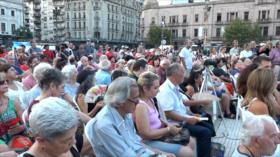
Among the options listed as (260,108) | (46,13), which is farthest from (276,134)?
(46,13)

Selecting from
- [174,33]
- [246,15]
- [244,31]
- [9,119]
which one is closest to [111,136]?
[9,119]

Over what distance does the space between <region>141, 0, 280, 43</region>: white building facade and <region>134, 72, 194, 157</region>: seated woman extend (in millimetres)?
42915

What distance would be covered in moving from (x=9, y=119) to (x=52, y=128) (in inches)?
60.6

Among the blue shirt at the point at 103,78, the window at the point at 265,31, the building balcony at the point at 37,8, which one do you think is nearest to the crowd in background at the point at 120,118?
the blue shirt at the point at 103,78

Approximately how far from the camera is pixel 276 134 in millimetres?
2074

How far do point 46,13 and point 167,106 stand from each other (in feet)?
289

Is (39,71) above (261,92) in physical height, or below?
above

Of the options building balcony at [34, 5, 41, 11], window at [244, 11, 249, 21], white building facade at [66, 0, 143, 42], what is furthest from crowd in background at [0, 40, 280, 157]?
building balcony at [34, 5, 41, 11]

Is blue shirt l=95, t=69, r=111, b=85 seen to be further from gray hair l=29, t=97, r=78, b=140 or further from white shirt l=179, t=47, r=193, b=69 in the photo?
white shirt l=179, t=47, r=193, b=69

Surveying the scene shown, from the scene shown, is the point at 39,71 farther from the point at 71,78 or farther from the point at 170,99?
the point at 170,99

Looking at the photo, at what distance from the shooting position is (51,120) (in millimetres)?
1610

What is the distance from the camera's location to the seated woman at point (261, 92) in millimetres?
2921

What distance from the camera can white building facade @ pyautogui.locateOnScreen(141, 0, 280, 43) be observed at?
4900 centimetres

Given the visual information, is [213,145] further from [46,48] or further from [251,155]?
[46,48]
